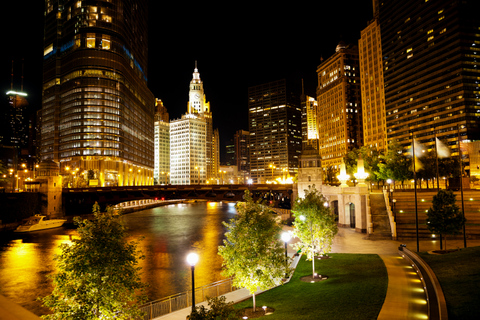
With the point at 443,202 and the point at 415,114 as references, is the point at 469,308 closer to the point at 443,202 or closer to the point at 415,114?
the point at 443,202

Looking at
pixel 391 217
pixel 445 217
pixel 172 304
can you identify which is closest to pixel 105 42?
pixel 391 217

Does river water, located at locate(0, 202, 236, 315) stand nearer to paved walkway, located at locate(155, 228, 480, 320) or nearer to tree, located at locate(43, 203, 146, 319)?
paved walkway, located at locate(155, 228, 480, 320)

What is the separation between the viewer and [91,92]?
503ft

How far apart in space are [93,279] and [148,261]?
33749 millimetres

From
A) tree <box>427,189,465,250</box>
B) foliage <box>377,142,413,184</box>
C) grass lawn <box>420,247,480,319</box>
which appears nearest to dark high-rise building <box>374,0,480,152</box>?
foliage <box>377,142,413,184</box>

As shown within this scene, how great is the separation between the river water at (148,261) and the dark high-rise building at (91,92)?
8332 centimetres

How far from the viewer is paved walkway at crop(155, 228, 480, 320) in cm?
1723

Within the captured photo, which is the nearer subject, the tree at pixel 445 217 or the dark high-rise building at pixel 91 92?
the tree at pixel 445 217

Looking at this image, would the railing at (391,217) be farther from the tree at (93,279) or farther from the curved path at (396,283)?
the tree at (93,279)

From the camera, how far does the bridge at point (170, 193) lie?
72562mm

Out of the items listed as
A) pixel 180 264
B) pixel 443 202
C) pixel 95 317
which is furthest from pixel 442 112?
pixel 95 317

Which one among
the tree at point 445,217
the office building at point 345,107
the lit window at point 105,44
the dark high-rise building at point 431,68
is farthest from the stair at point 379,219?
the lit window at point 105,44

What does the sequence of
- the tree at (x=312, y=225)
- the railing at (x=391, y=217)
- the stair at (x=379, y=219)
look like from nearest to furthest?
the tree at (x=312, y=225)
the railing at (x=391, y=217)
the stair at (x=379, y=219)

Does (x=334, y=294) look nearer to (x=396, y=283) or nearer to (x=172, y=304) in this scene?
(x=396, y=283)
